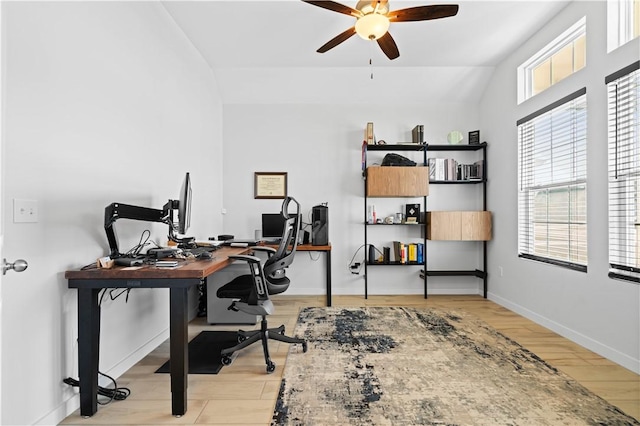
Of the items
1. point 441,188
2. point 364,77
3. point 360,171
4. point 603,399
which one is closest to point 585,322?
point 603,399

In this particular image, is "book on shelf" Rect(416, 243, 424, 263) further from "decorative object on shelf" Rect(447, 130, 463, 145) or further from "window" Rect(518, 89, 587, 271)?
"decorative object on shelf" Rect(447, 130, 463, 145)

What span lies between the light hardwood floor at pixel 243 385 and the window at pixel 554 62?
8.04 feet

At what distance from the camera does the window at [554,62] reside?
300cm

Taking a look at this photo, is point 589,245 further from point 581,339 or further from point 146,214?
point 146,214

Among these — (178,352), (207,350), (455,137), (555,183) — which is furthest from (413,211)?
(178,352)

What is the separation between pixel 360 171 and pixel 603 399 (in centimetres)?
335

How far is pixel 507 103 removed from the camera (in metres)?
3.99

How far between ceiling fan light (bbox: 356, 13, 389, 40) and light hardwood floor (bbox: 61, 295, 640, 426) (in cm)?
248

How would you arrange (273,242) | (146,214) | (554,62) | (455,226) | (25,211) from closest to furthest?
(25,211) → (146,214) → (554,62) → (273,242) → (455,226)

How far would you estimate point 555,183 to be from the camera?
3.22m

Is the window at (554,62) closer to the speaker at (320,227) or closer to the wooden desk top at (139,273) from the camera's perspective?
the speaker at (320,227)

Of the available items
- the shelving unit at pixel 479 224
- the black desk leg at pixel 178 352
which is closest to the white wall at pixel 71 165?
the black desk leg at pixel 178 352

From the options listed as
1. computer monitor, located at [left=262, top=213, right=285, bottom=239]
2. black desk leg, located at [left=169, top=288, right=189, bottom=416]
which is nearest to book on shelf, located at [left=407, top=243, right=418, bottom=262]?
computer monitor, located at [left=262, top=213, right=285, bottom=239]

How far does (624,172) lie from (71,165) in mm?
3705
